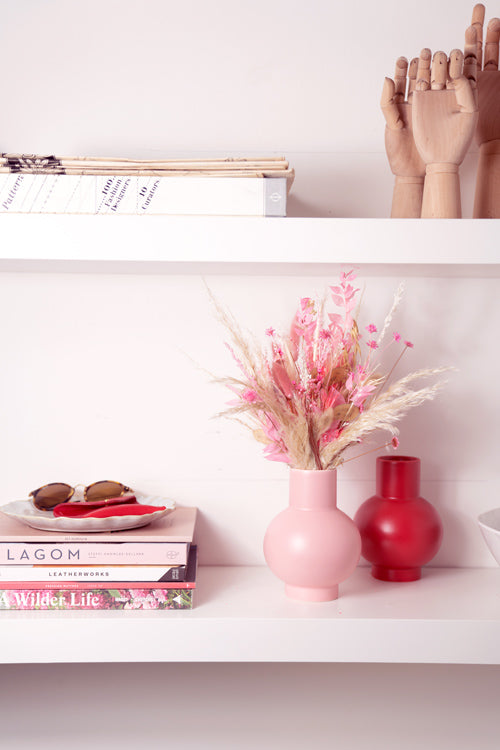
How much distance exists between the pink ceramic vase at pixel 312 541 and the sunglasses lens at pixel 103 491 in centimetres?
25

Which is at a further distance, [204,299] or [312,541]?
[204,299]

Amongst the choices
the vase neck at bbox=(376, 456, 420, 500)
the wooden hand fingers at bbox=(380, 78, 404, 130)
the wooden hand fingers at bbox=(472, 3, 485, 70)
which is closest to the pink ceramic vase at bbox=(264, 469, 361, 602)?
the vase neck at bbox=(376, 456, 420, 500)

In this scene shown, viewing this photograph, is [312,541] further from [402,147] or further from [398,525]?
[402,147]

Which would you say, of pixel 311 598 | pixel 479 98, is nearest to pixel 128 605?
pixel 311 598

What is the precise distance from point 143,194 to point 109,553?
477mm

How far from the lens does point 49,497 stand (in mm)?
1048

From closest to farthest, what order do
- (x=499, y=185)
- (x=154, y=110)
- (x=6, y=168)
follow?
(x=6, y=168), (x=499, y=185), (x=154, y=110)

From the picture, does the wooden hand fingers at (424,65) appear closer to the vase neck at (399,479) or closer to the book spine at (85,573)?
the vase neck at (399,479)

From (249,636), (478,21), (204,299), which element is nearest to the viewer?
(249,636)

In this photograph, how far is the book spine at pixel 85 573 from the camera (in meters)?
0.93

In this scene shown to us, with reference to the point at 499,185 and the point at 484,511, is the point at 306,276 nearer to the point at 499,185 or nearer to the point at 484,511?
the point at 499,185

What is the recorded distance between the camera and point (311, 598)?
3.18ft

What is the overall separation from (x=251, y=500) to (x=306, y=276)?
38 centimetres

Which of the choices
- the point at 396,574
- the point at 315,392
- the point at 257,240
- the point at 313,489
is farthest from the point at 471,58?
the point at 396,574
